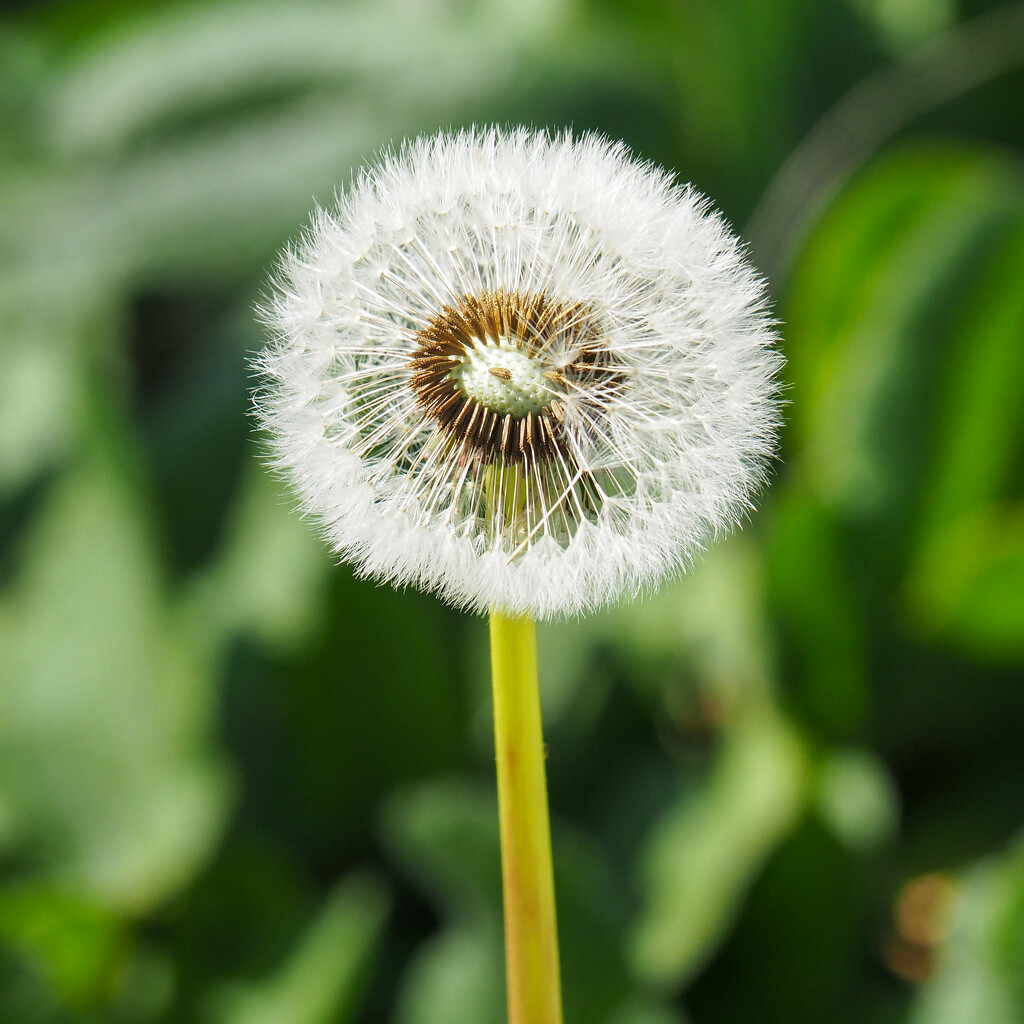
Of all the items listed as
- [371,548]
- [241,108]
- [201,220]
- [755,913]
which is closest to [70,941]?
[755,913]

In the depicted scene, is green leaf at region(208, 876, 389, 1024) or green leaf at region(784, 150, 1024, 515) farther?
green leaf at region(784, 150, 1024, 515)

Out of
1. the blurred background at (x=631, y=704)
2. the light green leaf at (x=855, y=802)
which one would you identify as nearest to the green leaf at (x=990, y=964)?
the blurred background at (x=631, y=704)

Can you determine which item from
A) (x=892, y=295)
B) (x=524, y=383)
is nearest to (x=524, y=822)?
(x=524, y=383)

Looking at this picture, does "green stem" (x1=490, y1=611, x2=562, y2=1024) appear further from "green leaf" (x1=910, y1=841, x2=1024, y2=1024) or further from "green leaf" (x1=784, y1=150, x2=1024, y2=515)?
"green leaf" (x1=784, y1=150, x2=1024, y2=515)

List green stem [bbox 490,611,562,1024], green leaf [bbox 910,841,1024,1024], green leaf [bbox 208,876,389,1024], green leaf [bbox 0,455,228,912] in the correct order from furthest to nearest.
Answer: green leaf [bbox 0,455,228,912] < green leaf [bbox 208,876,389,1024] < green leaf [bbox 910,841,1024,1024] < green stem [bbox 490,611,562,1024]

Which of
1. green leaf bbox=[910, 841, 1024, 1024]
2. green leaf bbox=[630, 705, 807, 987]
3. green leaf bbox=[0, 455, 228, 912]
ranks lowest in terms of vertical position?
green leaf bbox=[910, 841, 1024, 1024]

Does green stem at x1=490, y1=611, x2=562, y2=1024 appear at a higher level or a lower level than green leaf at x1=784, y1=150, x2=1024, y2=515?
lower

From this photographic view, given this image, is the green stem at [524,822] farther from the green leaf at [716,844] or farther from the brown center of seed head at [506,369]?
the green leaf at [716,844]

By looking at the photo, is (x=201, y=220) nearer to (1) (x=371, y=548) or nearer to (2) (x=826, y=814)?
(2) (x=826, y=814)

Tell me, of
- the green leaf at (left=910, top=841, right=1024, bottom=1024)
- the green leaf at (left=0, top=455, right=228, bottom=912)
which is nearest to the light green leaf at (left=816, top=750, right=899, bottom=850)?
the green leaf at (left=910, top=841, right=1024, bottom=1024)
